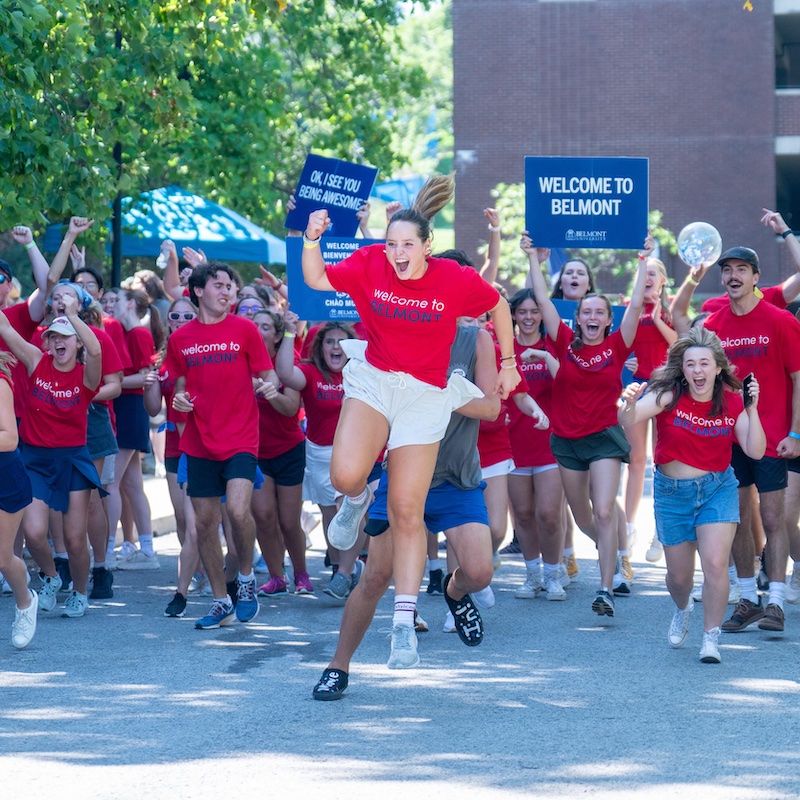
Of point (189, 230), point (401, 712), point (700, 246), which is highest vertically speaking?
point (189, 230)

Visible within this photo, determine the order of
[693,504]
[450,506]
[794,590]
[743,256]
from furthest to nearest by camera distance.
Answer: [794,590], [743,256], [693,504], [450,506]

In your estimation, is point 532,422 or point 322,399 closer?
point 532,422

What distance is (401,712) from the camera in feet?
21.7

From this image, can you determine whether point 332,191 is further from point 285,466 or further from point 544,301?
point 544,301

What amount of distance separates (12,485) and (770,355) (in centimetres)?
459

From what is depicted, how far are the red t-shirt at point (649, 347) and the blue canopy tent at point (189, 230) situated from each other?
7362 millimetres

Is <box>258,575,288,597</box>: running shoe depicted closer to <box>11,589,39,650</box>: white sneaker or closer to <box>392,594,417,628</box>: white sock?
<box>11,589,39,650</box>: white sneaker

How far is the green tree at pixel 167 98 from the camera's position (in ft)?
36.5

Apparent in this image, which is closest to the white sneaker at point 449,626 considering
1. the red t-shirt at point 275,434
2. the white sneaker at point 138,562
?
the red t-shirt at point 275,434

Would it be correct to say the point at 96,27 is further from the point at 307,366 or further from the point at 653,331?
the point at 653,331

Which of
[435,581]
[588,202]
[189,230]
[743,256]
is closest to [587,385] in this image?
[743,256]

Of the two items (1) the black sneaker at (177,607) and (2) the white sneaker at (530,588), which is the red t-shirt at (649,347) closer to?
(2) the white sneaker at (530,588)

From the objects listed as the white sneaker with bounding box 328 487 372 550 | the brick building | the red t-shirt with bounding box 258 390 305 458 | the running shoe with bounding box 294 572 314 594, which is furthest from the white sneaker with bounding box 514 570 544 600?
the brick building

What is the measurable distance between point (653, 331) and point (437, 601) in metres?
2.88
